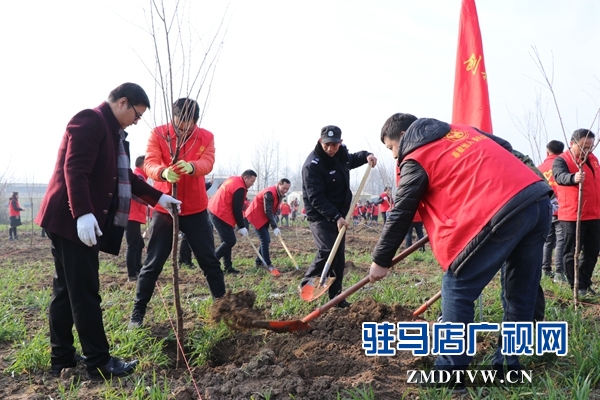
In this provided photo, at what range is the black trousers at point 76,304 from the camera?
277 cm

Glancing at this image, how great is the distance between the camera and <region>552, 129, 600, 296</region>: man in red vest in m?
5.08

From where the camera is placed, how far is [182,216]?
3916 millimetres

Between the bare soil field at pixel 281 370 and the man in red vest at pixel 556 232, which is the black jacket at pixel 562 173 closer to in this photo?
the man in red vest at pixel 556 232

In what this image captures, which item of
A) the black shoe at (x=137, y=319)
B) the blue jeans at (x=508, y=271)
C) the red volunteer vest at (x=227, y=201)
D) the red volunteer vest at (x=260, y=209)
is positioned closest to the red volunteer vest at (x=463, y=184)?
the blue jeans at (x=508, y=271)

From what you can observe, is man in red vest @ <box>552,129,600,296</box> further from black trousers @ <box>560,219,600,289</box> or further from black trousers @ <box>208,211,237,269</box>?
black trousers @ <box>208,211,237,269</box>

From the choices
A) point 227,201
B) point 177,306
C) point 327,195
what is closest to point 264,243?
point 227,201

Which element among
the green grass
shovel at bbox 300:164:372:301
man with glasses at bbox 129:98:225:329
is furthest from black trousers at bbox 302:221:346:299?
man with glasses at bbox 129:98:225:329

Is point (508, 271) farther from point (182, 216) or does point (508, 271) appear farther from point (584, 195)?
point (584, 195)

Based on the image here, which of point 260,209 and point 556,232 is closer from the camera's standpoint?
point 556,232

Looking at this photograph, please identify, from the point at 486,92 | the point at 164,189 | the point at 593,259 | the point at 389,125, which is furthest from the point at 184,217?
the point at 593,259

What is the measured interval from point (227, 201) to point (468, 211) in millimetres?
5561

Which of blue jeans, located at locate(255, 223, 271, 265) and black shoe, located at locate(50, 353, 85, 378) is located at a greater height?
black shoe, located at locate(50, 353, 85, 378)

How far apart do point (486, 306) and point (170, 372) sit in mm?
2985

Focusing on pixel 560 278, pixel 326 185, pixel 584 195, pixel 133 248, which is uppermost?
pixel 326 185
